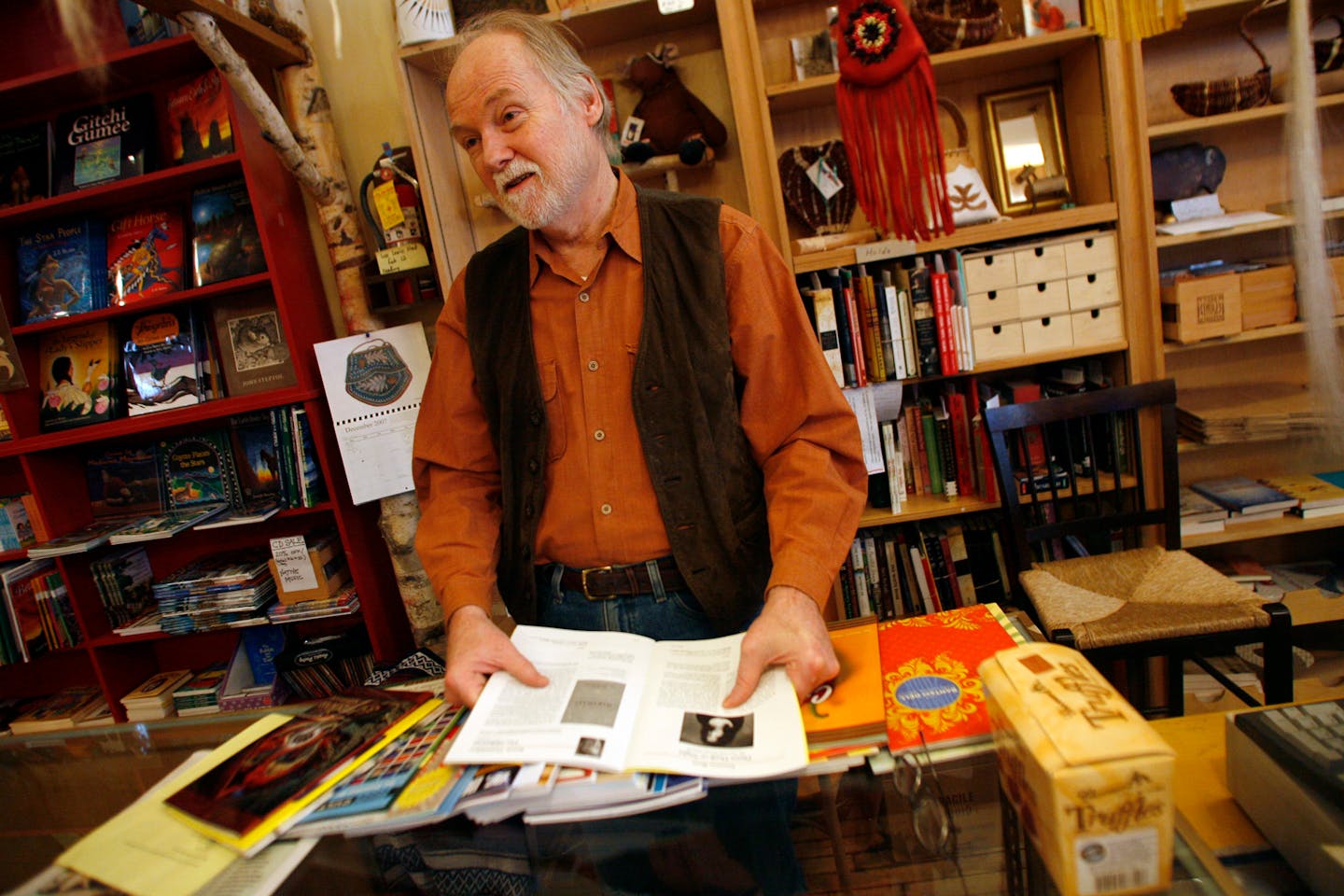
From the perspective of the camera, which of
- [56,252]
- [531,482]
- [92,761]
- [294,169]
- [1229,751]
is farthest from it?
[56,252]

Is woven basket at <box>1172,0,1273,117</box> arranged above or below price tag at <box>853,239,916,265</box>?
above

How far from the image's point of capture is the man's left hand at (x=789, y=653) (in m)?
0.84

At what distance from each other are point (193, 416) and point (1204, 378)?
3041mm

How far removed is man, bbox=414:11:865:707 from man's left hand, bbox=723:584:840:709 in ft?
0.76

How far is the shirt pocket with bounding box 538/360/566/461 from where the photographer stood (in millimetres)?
1256

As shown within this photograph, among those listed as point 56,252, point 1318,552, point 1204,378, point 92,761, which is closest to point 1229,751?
point 92,761

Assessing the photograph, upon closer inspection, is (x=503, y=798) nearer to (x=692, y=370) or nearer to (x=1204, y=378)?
(x=692, y=370)

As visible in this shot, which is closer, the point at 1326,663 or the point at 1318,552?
the point at 1326,663

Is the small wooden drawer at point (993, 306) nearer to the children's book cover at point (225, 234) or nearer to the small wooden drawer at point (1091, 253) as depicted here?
the small wooden drawer at point (1091, 253)

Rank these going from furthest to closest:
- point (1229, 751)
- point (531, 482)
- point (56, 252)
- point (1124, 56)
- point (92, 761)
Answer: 1. point (56, 252)
2. point (1124, 56)
3. point (531, 482)
4. point (92, 761)
5. point (1229, 751)

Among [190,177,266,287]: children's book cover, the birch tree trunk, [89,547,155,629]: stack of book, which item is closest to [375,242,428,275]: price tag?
the birch tree trunk

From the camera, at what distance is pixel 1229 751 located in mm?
701

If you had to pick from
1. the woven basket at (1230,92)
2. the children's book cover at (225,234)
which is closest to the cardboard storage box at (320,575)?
the children's book cover at (225,234)

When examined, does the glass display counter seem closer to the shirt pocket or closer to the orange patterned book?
the orange patterned book
